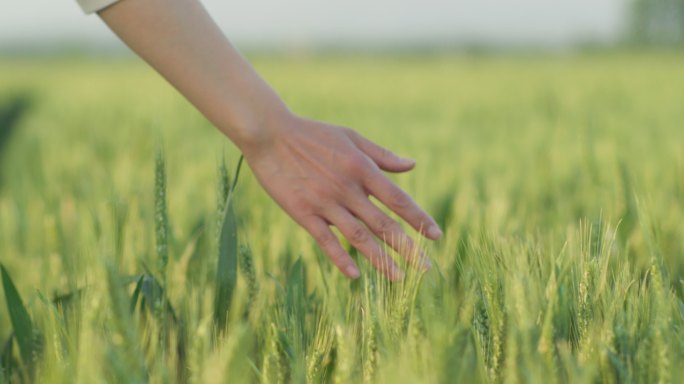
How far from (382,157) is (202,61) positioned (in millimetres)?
255

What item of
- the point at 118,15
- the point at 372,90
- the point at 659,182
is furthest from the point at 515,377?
the point at 372,90

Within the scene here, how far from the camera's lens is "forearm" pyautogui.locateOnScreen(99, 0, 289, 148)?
1.08m

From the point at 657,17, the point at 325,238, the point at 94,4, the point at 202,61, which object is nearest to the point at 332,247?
the point at 325,238

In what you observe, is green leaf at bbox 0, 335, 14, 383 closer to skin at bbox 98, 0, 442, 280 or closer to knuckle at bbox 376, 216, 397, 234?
skin at bbox 98, 0, 442, 280

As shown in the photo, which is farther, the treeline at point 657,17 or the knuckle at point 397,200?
the treeline at point 657,17

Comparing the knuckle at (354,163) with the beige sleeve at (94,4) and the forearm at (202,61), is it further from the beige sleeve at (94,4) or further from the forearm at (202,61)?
the beige sleeve at (94,4)

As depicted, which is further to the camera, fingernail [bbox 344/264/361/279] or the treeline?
the treeline

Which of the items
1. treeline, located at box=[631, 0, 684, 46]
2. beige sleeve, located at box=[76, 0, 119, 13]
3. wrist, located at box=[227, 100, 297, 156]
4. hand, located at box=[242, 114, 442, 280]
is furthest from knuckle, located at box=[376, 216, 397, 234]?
treeline, located at box=[631, 0, 684, 46]

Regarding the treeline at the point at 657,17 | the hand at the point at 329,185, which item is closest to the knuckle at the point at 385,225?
the hand at the point at 329,185

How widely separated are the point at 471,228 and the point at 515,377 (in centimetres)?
70

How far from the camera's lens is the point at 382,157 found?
1.14 meters

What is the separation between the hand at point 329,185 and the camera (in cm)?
108

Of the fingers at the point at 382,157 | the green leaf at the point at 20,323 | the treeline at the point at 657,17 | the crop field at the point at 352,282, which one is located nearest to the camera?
the crop field at the point at 352,282

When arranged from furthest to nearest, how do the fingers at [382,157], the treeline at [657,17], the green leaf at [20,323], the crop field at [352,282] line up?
the treeline at [657,17] < the fingers at [382,157] < the green leaf at [20,323] < the crop field at [352,282]
